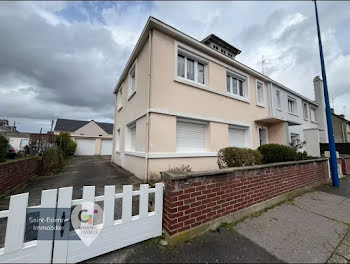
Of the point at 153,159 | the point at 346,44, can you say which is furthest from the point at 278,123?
the point at 153,159

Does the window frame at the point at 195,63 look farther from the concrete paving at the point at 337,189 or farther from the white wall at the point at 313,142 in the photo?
the white wall at the point at 313,142

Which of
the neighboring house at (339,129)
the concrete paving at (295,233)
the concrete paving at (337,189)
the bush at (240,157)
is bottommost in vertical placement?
the concrete paving at (295,233)

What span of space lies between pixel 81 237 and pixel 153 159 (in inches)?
137

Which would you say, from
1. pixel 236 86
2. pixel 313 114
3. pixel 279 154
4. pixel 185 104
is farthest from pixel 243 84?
pixel 313 114

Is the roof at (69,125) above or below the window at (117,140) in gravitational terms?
above

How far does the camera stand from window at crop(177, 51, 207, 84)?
680 centimetres

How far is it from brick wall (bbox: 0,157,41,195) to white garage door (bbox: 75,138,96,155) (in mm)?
17096

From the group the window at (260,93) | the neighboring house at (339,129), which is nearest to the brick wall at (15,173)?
the window at (260,93)

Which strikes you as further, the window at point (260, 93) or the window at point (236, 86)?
the window at point (260, 93)

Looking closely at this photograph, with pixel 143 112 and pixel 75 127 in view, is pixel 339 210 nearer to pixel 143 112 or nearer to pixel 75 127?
pixel 143 112

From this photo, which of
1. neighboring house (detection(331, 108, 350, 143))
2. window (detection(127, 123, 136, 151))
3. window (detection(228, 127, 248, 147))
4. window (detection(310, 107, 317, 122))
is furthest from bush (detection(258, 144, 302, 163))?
neighboring house (detection(331, 108, 350, 143))

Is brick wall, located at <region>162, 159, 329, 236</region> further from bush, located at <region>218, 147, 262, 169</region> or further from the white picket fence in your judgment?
bush, located at <region>218, 147, 262, 169</region>

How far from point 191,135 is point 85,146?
2125cm

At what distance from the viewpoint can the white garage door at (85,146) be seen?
73.2 feet
